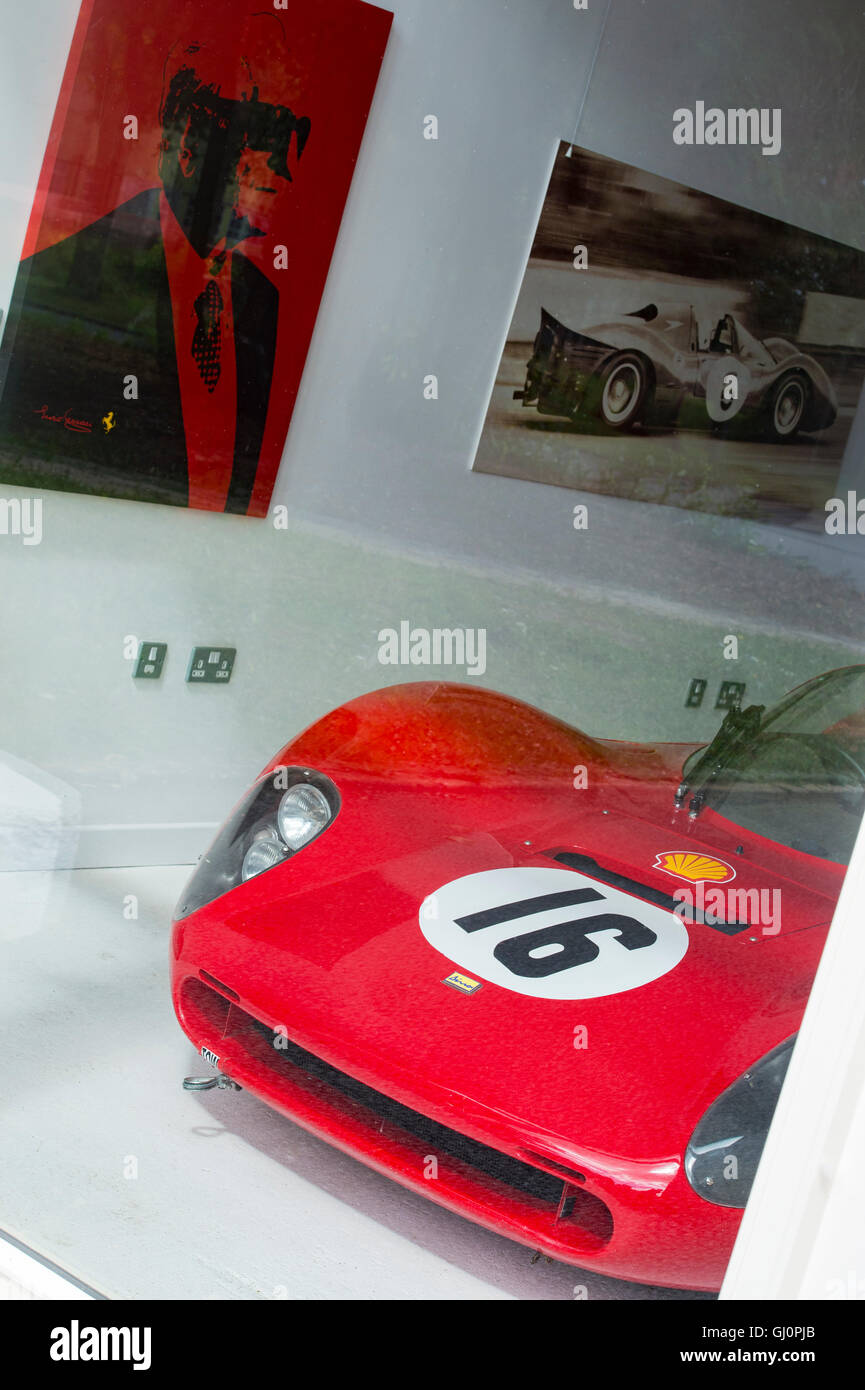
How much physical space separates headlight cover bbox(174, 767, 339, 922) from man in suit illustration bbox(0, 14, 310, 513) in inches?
28.8

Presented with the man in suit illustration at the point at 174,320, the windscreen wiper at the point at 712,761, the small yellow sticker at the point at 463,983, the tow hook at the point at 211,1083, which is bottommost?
the tow hook at the point at 211,1083

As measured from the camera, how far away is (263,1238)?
89cm

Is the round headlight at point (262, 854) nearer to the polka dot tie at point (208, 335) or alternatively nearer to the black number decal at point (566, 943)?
the black number decal at point (566, 943)

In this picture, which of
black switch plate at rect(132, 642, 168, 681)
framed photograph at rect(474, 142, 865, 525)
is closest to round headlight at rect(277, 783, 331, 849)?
black switch plate at rect(132, 642, 168, 681)

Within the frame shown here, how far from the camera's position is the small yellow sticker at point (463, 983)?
104cm

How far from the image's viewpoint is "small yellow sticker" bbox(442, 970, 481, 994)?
3.42 feet

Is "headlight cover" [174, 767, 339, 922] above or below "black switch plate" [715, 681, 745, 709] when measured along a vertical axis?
below

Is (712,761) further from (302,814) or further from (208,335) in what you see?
(208,335)

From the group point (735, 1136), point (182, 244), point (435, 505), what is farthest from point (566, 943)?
point (182, 244)

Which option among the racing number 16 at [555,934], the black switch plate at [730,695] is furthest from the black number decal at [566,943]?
the black switch plate at [730,695]

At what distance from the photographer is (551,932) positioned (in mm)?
1115

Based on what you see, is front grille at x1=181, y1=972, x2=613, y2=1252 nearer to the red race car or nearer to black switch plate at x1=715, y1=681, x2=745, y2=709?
the red race car

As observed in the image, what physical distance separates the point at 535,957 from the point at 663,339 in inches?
63.0

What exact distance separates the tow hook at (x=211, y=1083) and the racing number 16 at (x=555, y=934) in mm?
268
